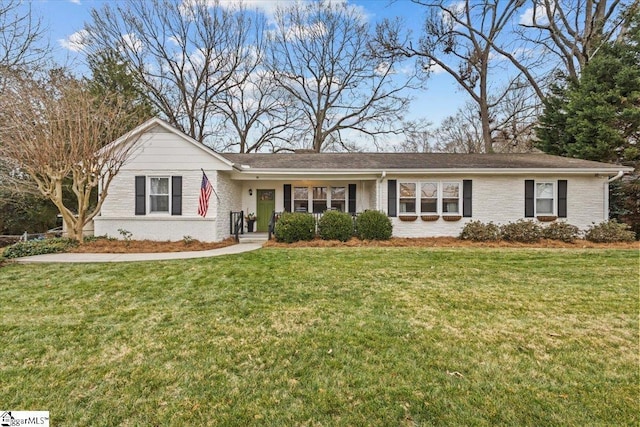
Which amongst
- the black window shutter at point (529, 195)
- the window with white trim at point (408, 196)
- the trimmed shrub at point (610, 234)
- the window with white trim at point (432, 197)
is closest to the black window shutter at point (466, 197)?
the window with white trim at point (432, 197)

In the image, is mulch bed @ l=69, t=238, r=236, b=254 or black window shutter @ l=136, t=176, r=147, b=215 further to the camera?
black window shutter @ l=136, t=176, r=147, b=215

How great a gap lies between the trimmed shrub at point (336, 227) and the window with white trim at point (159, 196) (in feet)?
18.3

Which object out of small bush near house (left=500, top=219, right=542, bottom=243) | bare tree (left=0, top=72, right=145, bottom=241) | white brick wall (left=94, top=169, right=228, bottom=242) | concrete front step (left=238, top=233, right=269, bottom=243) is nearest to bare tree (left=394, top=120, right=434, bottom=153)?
small bush near house (left=500, top=219, right=542, bottom=243)

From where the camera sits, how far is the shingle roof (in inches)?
446

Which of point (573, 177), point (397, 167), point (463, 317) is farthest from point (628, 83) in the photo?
point (463, 317)

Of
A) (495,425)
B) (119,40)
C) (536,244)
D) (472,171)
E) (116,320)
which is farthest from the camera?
(119,40)

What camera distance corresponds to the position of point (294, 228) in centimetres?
1038

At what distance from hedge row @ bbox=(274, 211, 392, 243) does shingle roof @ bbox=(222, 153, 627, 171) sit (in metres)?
2.03

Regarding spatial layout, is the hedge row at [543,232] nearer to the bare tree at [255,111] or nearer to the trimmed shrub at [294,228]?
the trimmed shrub at [294,228]

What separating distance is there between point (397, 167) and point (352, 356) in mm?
9294

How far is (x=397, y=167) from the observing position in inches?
448

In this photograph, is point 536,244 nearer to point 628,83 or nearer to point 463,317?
point 463,317

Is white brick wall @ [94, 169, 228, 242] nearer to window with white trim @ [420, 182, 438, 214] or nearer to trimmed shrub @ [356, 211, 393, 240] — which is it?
trimmed shrub @ [356, 211, 393, 240]

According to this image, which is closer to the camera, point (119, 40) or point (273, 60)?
point (119, 40)
